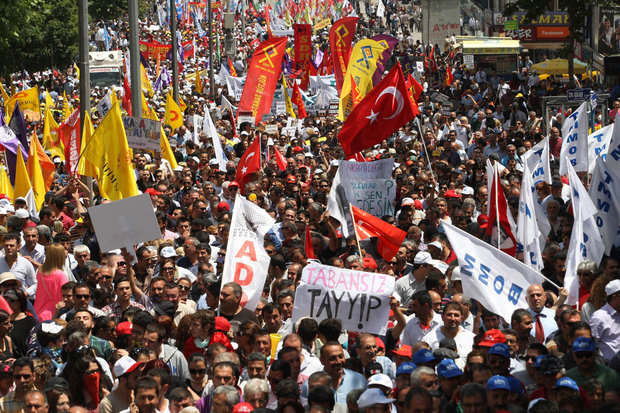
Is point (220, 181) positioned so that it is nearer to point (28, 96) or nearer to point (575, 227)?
point (575, 227)

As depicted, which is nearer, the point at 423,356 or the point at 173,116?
the point at 423,356

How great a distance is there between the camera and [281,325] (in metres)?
9.75

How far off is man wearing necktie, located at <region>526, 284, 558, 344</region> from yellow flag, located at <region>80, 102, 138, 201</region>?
260 inches

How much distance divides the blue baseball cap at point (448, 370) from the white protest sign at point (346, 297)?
1361 millimetres

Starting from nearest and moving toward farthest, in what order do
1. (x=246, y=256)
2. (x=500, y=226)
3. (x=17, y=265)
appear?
(x=246, y=256) < (x=17, y=265) < (x=500, y=226)

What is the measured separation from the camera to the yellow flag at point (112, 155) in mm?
14656

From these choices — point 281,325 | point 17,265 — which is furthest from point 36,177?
point 281,325

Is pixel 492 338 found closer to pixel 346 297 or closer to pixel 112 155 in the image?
pixel 346 297

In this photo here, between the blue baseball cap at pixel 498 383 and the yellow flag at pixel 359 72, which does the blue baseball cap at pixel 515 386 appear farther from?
the yellow flag at pixel 359 72

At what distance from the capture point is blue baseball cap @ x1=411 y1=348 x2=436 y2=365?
8109 millimetres

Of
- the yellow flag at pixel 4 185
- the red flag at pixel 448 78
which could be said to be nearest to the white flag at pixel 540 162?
the yellow flag at pixel 4 185

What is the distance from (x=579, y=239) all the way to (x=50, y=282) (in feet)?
14.6

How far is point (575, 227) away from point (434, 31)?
51.9 m

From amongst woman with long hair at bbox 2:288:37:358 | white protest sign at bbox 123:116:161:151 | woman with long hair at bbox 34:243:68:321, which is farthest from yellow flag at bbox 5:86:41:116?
woman with long hair at bbox 2:288:37:358
